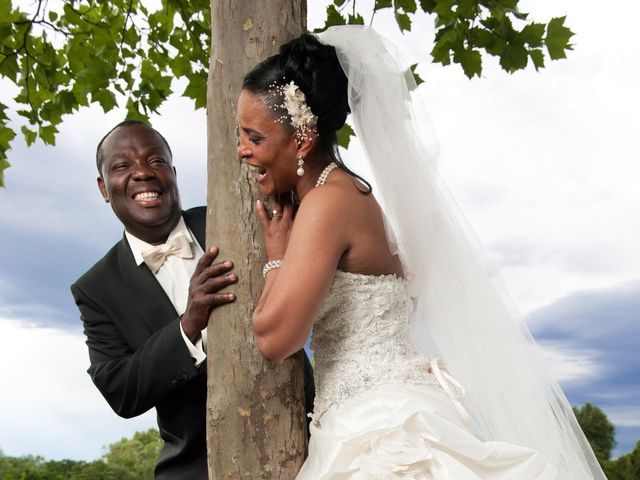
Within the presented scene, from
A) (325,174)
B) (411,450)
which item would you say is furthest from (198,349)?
(411,450)

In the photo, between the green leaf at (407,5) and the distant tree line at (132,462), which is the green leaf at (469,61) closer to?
the green leaf at (407,5)

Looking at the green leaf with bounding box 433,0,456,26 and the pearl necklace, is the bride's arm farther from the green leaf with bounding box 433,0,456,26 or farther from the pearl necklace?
the green leaf with bounding box 433,0,456,26

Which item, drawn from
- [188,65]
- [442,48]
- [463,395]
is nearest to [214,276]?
[463,395]

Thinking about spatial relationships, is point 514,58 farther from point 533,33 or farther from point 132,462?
point 132,462

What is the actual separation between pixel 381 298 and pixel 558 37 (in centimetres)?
322

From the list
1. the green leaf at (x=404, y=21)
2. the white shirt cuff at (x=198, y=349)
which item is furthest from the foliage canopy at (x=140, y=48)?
the white shirt cuff at (x=198, y=349)

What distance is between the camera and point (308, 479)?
312 cm

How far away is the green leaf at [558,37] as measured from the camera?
5508 millimetres

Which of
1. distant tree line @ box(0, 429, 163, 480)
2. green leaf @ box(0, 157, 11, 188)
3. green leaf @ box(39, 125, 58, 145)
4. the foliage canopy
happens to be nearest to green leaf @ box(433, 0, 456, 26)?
the foliage canopy

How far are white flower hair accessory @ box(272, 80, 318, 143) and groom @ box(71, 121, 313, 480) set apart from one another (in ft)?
3.68

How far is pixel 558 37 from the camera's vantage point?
552cm

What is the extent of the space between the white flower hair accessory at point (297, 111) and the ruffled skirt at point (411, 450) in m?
1.10

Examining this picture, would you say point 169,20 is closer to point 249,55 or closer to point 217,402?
point 249,55

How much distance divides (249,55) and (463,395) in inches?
70.6
